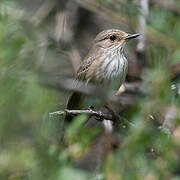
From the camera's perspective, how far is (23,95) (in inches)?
181

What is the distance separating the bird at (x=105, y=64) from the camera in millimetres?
5164

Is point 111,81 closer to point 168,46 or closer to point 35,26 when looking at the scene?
point 168,46

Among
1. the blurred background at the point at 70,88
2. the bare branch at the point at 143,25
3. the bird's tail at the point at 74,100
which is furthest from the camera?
the bare branch at the point at 143,25

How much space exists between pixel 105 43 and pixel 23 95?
4.58 feet

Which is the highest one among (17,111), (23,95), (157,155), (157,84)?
(157,84)

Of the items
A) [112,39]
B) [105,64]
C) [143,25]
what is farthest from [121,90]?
[143,25]

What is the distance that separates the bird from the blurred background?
0.17 metres

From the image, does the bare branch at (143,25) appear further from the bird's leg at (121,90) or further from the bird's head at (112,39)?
the bird's leg at (121,90)

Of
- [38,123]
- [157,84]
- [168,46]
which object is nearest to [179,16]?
[168,46]

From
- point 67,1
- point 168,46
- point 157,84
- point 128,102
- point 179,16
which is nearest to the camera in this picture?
point 157,84

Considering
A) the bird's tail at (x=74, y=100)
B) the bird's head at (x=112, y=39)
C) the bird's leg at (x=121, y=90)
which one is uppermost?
the bird's head at (x=112, y=39)

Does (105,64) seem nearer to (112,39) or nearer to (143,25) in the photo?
(112,39)

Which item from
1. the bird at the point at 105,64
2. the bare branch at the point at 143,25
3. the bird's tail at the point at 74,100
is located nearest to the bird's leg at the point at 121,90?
the bird at the point at 105,64

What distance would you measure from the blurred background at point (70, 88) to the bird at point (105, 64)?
0.17 m
